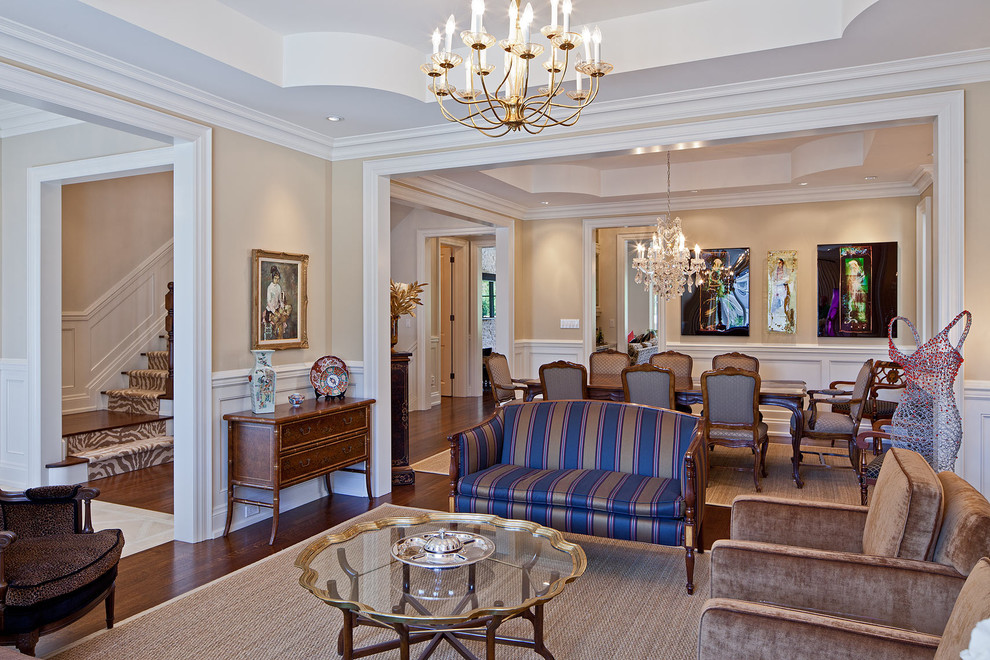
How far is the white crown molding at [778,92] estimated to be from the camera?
350 centimetres

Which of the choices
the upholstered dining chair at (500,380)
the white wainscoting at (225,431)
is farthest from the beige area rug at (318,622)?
the upholstered dining chair at (500,380)

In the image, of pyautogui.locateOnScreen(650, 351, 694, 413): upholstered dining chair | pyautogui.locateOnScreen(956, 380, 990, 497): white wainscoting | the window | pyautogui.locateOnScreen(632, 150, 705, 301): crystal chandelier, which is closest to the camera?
pyautogui.locateOnScreen(956, 380, 990, 497): white wainscoting

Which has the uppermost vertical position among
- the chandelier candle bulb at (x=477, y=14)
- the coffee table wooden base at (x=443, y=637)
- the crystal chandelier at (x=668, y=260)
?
the chandelier candle bulb at (x=477, y=14)

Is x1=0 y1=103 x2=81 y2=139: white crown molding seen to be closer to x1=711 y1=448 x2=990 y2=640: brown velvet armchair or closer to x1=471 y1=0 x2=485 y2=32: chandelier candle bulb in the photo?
x1=471 y1=0 x2=485 y2=32: chandelier candle bulb

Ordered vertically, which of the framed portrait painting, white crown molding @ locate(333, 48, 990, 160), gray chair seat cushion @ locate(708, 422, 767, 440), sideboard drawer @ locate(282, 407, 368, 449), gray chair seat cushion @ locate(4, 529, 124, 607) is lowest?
gray chair seat cushion @ locate(4, 529, 124, 607)

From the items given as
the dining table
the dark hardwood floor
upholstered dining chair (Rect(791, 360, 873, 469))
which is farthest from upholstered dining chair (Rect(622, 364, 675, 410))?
upholstered dining chair (Rect(791, 360, 873, 469))

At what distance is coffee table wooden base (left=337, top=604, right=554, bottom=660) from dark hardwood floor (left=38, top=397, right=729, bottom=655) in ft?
3.36

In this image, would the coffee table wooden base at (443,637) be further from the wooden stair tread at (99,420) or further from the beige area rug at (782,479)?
the wooden stair tread at (99,420)

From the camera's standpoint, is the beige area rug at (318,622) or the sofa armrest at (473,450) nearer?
the beige area rug at (318,622)

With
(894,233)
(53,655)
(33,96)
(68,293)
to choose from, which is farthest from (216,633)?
(894,233)

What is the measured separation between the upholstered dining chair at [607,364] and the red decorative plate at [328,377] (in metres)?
2.80

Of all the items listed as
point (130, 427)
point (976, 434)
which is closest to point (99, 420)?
point (130, 427)

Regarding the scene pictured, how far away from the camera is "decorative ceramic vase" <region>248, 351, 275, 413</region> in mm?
4195

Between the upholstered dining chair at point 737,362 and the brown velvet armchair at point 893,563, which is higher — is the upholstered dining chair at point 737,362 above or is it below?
above
